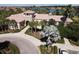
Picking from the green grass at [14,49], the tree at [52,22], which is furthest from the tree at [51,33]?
the green grass at [14,49]

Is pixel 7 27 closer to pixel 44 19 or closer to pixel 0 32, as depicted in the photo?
pixel 0 32

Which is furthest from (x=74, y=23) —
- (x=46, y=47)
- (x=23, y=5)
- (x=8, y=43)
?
(x=8, y=43)

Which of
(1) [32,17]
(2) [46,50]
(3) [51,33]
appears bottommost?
(2) [46,50]

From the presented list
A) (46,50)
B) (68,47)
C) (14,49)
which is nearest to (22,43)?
(14,49)

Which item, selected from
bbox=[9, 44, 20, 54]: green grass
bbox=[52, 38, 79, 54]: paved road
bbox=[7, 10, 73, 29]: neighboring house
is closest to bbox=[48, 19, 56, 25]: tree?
bbox=[7, 10, 73, 29]: neighboring house

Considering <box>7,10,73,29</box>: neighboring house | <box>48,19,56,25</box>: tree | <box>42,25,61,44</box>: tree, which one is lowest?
<box>42,25,61,44</box>: tree

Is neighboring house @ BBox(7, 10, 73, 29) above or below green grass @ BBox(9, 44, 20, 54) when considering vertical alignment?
above

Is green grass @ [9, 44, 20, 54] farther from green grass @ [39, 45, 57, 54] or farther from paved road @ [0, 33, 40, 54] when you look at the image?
green grass @ [39, 45, 57, 54]

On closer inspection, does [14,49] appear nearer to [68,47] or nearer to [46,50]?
[46,50]
